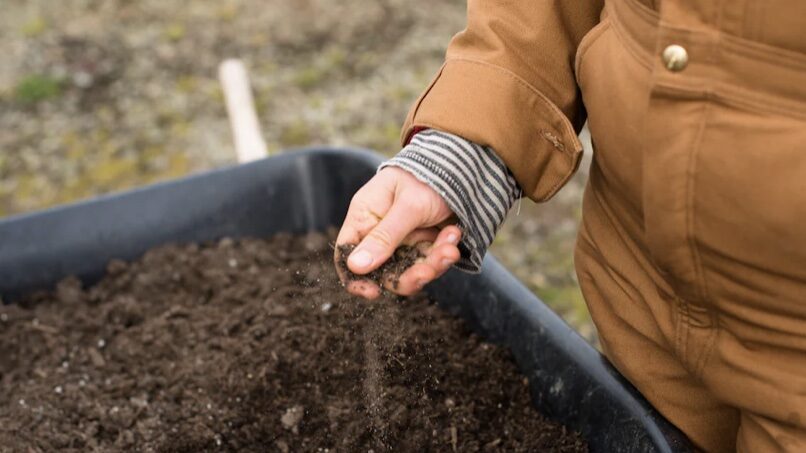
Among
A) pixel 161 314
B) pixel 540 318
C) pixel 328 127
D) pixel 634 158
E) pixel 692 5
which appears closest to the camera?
pixel 692 5

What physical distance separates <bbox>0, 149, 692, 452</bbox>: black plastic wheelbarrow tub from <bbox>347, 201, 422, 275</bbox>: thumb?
0.34 m

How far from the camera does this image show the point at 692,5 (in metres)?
0.78

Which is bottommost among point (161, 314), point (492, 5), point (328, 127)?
point (328, 127)

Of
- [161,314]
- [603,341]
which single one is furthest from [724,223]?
[161,314]

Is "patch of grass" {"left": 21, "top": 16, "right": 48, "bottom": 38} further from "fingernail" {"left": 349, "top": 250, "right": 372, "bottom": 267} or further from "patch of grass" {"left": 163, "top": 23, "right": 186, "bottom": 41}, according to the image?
"fingernail" {"left": 349, "top": 250, "right": 372, "bottom": 267}

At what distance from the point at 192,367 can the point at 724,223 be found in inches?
35.3

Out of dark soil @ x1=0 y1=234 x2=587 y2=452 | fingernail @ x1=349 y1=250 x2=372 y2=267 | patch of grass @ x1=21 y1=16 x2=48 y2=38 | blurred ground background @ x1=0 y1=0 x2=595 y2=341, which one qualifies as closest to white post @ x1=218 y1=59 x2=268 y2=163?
dark soil @ x1=0 y1=234 x2=587 y2=452

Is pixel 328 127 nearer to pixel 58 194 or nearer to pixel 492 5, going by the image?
pixel 58 194

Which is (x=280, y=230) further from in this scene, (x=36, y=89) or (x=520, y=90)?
(x=36, y=89)

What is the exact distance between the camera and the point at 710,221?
833 mm

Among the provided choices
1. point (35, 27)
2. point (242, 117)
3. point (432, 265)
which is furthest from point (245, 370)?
point (35, 27)

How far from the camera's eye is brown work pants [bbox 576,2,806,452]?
2.57 feet

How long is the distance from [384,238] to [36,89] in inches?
90.5

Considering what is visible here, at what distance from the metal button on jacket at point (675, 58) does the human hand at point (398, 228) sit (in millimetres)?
290
